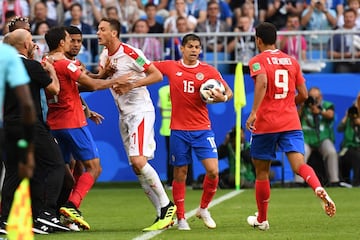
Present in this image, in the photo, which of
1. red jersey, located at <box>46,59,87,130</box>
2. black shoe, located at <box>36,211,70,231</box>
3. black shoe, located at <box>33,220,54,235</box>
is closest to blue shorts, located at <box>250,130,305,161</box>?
red jersey, located at <box>46,59,87,130</box>

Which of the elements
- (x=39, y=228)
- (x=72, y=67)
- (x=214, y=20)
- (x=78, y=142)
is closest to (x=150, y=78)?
(x=72, y=67)

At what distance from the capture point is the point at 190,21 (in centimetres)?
2292

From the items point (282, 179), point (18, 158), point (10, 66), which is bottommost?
point (282, 179)

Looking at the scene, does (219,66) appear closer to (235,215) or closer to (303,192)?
(303,192)

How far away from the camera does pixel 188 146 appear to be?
12891 millimetres

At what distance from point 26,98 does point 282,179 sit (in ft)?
45.1

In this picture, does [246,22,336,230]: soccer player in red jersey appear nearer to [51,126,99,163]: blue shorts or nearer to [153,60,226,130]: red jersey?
[153,60,226,130]: red jersey

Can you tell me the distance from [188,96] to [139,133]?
2.31ft

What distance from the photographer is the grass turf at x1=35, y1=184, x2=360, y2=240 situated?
11.8 meters

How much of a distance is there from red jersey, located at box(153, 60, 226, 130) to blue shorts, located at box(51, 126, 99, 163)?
984 millimetres

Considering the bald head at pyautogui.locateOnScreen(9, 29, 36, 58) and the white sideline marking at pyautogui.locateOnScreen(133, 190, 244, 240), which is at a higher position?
the bald head at pyautogui.locateOnScreen(9, 29, 36, 58)

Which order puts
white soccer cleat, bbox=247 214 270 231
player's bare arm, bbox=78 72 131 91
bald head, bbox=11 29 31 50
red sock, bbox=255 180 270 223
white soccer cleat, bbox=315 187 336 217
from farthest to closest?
player's bare arm, bbox=78 72 131 91 < white soccer cleat, bbox=247 214 270 231 < red sock, bbox=255 180 270 223 < white soccer cleat, bbox=315 187 336 217 < bald head, bbox=11 29 31 50

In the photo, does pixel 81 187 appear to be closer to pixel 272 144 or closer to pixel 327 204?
pixel 272 144

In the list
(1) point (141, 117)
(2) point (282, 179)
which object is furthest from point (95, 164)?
(2) point (282, 179)
